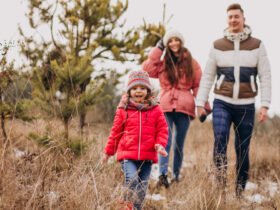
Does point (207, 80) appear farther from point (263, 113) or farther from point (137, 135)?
point (137, 135)

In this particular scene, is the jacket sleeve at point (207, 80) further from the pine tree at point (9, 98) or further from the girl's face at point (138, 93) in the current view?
the pine tree at point (9, 98)

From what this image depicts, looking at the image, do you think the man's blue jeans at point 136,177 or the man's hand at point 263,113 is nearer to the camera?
the man's blue jeans at point 136,177

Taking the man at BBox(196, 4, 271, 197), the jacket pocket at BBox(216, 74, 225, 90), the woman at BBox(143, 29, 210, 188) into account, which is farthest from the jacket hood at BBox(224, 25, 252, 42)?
the woman at BBox(143, 29, 210, 188)

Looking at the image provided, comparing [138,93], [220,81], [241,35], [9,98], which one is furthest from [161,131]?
[9,98]

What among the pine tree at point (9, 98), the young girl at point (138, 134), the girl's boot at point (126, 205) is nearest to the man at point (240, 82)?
the young girl at point (138, 134)

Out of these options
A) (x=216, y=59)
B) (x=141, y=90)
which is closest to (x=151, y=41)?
(x=216, y=59)

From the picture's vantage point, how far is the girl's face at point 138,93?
100 inches

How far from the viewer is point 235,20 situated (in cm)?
312

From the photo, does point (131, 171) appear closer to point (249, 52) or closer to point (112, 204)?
point (112, 204)

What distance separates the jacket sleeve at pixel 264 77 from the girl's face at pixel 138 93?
4.55 ft

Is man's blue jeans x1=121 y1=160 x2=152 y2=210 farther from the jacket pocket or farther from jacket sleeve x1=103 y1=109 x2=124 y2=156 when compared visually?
the jacket pocket

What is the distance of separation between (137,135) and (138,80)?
50 cm

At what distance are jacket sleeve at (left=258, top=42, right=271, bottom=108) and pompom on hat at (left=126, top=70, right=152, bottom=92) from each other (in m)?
1.34

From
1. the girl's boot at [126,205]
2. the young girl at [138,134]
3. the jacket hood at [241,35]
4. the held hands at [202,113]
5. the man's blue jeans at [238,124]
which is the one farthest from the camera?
the held hands at [202,113]
